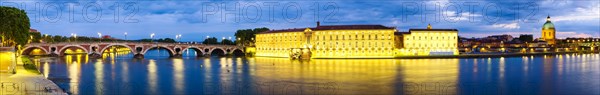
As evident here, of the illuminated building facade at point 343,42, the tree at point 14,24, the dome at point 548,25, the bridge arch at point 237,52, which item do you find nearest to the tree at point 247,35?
the bridge arch at point 237,52

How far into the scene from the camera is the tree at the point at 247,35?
106 m

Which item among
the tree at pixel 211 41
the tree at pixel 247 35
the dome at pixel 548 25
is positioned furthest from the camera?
the dome at pixel 548 25

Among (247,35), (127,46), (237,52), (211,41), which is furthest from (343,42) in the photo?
(211,41)

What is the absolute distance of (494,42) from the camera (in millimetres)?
195250

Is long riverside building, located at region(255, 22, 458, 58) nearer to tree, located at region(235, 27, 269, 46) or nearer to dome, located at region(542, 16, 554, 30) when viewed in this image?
tree, located at region(235, 27, 269, 46)

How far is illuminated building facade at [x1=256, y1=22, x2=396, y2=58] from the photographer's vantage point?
81.1 m

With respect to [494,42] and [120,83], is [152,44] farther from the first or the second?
[494,42]

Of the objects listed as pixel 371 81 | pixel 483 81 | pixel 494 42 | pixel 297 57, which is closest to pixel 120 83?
pixel 371 81

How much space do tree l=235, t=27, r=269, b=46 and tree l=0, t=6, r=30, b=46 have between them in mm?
57640

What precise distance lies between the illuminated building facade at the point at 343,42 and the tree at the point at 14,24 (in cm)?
3914

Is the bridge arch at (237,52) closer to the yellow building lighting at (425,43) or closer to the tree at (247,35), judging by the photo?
the tree at (247,35)

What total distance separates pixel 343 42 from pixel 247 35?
29446mm

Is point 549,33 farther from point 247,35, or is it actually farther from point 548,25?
point 247,35

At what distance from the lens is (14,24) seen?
1794 inches
